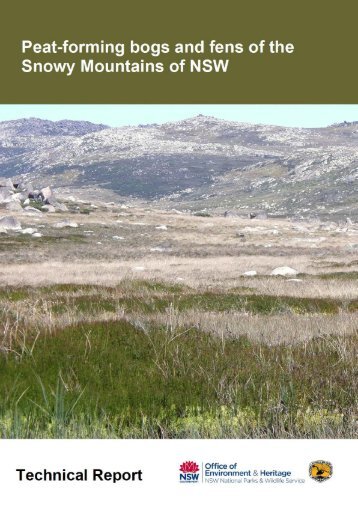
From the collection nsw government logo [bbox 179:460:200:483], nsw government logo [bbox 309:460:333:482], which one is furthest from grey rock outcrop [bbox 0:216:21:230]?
nsw government logo [bbox 309:460:333:482]

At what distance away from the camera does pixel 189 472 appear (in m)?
4.40

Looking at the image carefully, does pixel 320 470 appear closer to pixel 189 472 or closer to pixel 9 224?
pixel 189 472

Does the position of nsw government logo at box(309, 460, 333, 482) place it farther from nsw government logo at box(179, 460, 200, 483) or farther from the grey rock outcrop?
the grey rock outcrop

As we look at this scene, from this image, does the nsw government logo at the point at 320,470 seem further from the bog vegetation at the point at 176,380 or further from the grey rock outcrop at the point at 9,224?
the grey rock outcrop at the point at 9,224

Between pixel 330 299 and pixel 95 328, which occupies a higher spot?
pixel 95 328

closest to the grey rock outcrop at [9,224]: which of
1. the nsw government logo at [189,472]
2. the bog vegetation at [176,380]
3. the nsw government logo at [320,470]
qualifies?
the bog vegetation at [176,380]

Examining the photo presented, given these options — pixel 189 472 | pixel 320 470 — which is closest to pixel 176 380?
pixel 189 472

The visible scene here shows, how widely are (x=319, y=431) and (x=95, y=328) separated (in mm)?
4889

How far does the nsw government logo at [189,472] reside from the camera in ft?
14.3

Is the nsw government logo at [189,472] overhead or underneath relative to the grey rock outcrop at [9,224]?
underneath

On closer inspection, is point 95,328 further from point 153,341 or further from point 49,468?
point 49,468

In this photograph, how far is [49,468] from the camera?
4.43 metres

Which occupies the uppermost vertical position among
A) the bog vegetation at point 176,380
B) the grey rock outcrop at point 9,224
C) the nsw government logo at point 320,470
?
the grey rock outcrop at point 9,224

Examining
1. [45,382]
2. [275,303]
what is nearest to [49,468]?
[45,382]
